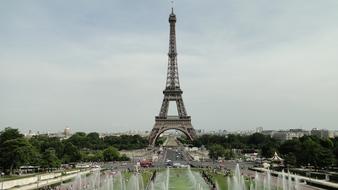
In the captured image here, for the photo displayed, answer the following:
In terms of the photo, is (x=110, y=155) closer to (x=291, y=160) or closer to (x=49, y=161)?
(x=49, y=161)

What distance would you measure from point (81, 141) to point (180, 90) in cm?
2614

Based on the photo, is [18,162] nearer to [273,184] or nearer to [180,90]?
[273,184]

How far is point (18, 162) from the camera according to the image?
40.7 m

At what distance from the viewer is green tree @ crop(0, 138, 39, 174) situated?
39.7 meters

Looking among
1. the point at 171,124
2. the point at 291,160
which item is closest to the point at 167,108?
the point at 171,124

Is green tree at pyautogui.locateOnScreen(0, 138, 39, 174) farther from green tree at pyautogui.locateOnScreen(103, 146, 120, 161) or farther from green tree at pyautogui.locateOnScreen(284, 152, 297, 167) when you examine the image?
green tree at pyautogui.locateOnScreen(103, 146, 120, 161)

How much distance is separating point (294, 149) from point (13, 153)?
37.5 meters

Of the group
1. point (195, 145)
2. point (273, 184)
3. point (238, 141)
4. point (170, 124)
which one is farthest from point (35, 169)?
point (238, 141)

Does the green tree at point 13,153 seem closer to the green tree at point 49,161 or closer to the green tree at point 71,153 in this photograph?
the green tree at point 49,161

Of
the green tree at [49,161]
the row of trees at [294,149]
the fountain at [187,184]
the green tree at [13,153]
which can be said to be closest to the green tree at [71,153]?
the green tree at [49,161]

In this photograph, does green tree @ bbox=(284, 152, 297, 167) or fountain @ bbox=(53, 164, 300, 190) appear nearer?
fountain @ bbox=(53, 164, 300, 190)

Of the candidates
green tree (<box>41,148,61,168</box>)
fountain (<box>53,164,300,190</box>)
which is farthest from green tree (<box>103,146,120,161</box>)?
fountain (<box>53,164,300,190</box>)

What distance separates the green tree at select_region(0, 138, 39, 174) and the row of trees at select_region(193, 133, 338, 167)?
1161 inches

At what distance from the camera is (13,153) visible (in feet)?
130
